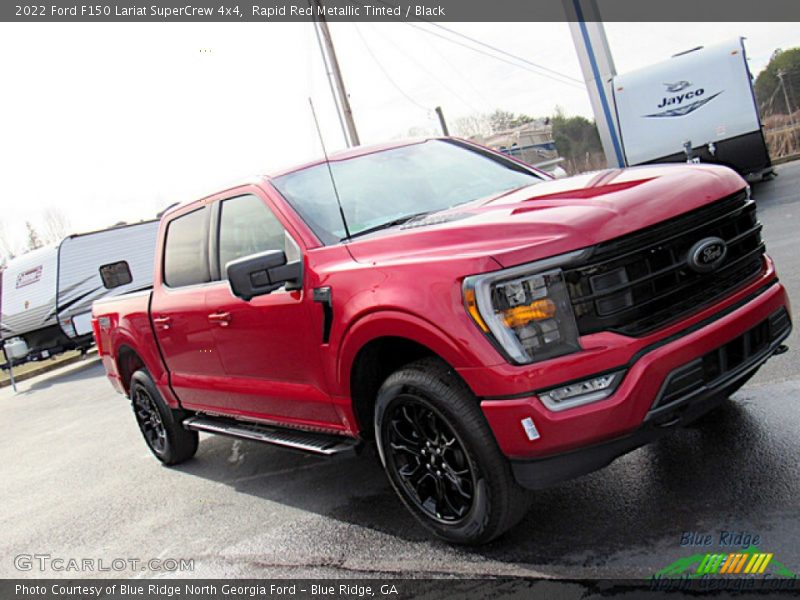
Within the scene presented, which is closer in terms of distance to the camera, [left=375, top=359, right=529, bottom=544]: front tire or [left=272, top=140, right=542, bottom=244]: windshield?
[left=375, top=359, right=529, bottom=544]: front tire

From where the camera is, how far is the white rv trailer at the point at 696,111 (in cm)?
1538

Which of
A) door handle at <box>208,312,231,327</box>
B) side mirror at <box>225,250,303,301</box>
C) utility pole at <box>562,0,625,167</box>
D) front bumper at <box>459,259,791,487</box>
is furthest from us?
utility pole at <box>562,0,625,167</box>

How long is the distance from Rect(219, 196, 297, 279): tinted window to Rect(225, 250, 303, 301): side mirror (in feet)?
0.67

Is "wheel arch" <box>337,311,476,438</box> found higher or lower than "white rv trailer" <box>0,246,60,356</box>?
lower

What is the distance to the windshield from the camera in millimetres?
4215

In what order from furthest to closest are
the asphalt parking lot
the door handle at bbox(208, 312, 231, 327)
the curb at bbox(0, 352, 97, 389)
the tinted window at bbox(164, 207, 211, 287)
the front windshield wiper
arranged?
the curb at bbox(0, 352, 97, 389) → the tinted window at bbox(164, 207, 211, 287) → the door handle at bbox(208, 312, 231, 327) → the front windshield wiper → the asphalt parking lot

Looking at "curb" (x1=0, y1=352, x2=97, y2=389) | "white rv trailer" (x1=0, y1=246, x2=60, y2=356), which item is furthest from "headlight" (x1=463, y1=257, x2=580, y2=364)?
"curb" (x1=0, y1=352, x2=97, y2=389)

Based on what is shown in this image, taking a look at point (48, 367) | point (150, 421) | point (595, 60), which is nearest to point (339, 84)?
point (595, 60)

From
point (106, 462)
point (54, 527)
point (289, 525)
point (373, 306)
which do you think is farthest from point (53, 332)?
point (373, 306)

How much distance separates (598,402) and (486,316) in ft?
1.80

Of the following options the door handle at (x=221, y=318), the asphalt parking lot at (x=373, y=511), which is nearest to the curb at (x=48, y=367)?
the asphalt parking lot at (x=373, y=511)

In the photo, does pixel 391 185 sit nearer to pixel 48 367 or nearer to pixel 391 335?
pixel 391 335

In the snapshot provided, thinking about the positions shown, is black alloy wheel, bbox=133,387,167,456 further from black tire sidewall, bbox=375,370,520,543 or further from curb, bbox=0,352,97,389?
curb, bbox=0,352,97,389

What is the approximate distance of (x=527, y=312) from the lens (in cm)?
298
